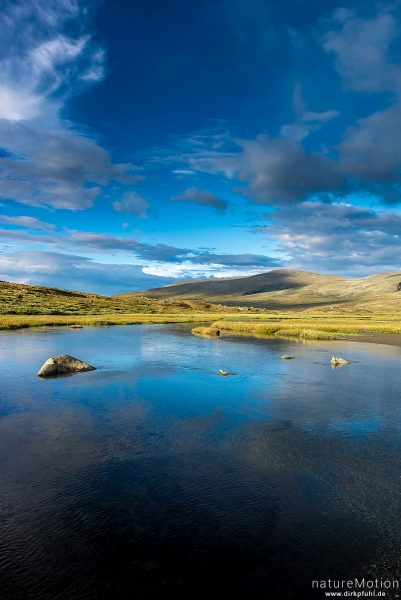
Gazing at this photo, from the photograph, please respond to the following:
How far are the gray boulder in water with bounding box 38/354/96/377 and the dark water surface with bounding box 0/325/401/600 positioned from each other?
108 inches

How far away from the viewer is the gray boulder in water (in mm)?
38500

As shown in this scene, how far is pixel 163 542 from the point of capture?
13.4 metres

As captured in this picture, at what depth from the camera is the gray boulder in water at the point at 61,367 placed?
38.5 meters

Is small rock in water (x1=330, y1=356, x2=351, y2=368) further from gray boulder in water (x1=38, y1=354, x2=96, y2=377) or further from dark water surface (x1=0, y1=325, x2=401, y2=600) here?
gray boulder in water (x1=38, y1=354, x2=96, y2=377)

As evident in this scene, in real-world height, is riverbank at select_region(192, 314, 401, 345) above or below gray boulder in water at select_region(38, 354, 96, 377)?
above

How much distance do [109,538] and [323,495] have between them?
26.9 feet

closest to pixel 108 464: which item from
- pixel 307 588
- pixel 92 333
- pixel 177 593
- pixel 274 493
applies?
pixel 274 493

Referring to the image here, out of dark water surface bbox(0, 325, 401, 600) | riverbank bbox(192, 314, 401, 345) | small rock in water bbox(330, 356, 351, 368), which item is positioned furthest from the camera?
riverbank bbox(192, 314, 401, 345)

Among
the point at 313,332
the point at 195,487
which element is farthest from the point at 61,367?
the point at 313,332

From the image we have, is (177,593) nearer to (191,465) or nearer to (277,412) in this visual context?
(191,465)

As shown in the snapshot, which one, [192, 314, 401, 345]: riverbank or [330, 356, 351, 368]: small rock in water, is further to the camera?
[192, 314, 401, 345]: riverbank

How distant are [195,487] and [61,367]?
26.0 m

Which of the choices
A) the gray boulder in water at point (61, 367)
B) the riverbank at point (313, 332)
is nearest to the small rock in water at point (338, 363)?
the gray boulder in water at point (61, 367)

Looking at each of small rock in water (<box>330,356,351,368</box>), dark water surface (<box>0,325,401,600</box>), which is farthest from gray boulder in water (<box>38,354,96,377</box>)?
small rock in water (<box>330,356,351,368</box>)
